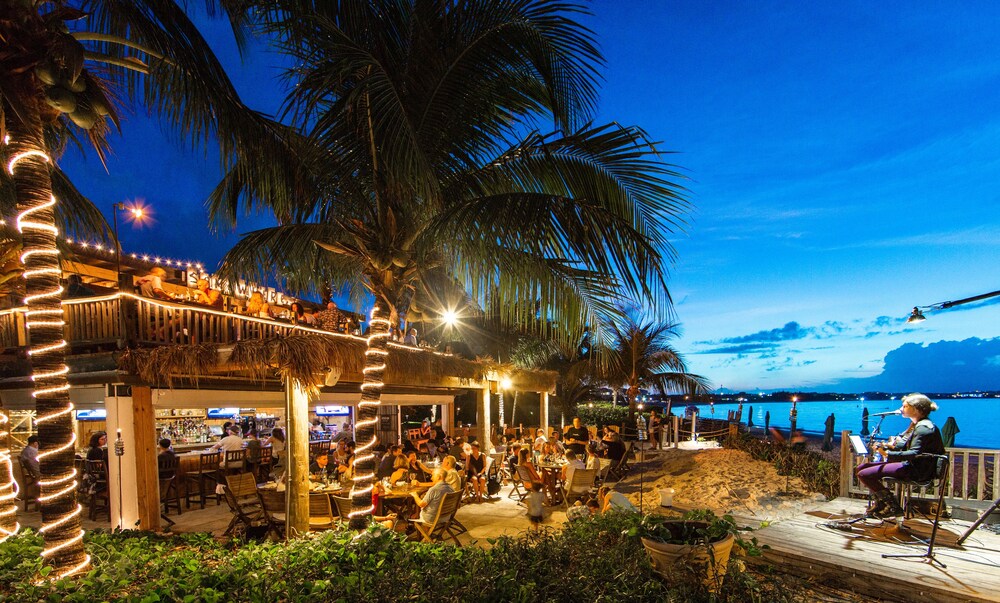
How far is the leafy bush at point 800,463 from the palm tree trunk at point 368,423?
7437mm

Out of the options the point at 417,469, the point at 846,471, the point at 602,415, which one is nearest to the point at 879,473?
the point at 846,471

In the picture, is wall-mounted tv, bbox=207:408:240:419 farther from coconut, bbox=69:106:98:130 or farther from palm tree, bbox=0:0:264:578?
coconut, bbox=69:106:98:130

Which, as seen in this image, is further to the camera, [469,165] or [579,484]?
[579,484]

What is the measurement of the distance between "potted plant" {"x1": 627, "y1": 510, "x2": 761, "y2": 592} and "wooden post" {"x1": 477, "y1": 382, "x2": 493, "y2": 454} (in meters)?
10.8

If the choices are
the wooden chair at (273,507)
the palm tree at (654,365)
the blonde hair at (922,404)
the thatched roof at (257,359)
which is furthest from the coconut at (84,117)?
the palm tree at (654,365)

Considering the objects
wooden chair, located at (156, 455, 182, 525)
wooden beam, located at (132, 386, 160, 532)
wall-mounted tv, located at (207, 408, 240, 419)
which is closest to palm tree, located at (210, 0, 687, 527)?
wooden beam, located at (132, 386, 160, 532)

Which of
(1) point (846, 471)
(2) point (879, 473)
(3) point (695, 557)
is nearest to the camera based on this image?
(3) point (695, 557)

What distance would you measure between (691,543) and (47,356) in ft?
16.0

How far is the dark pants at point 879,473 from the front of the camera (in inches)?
236

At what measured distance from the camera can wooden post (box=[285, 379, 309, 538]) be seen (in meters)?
7.41

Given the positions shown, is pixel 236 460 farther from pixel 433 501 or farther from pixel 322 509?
pixel 433 501

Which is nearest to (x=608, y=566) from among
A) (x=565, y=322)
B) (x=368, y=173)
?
(x=565, y=322)

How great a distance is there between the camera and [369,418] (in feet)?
17.8

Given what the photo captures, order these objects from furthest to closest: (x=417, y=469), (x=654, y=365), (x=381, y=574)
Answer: (x=654, y=365), (x=417, y=469), (x=381, y=574)
